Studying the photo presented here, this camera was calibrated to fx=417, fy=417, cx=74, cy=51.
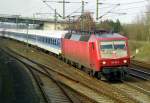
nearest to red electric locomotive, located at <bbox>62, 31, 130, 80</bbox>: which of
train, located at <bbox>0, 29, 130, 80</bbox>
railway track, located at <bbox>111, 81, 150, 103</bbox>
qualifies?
train, located at <bbox>0, 29, 130, 80</bbox>

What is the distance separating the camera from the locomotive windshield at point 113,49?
23.2 metres

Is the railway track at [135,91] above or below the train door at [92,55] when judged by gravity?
below

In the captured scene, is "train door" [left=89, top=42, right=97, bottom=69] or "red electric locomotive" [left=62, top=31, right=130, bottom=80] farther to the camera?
"train door" [left=89, top=42, right=97, bottom=69]

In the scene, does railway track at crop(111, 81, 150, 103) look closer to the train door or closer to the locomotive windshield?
the locomotive windshield

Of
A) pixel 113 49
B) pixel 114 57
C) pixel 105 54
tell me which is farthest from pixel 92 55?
pixel 114 57

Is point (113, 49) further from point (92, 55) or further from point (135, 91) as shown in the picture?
point (135, 91)

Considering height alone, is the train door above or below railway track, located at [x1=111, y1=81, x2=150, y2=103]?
above

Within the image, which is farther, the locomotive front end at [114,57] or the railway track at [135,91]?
the locomotive front end at [114,57]

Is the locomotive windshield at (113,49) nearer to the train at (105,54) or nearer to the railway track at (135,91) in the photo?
the train at (105,54)

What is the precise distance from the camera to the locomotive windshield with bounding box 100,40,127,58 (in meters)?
23.2

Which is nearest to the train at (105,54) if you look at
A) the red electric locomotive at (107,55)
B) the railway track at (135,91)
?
the red electric locomotive at (107,55)

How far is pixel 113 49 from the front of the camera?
23.3m

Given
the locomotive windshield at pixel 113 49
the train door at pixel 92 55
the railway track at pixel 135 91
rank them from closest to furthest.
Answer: the railway track at pixel 135 91
the locomotive windshield at pixel 113 49
the train door at pixel 92 55

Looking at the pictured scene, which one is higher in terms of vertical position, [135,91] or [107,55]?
[107,55]
